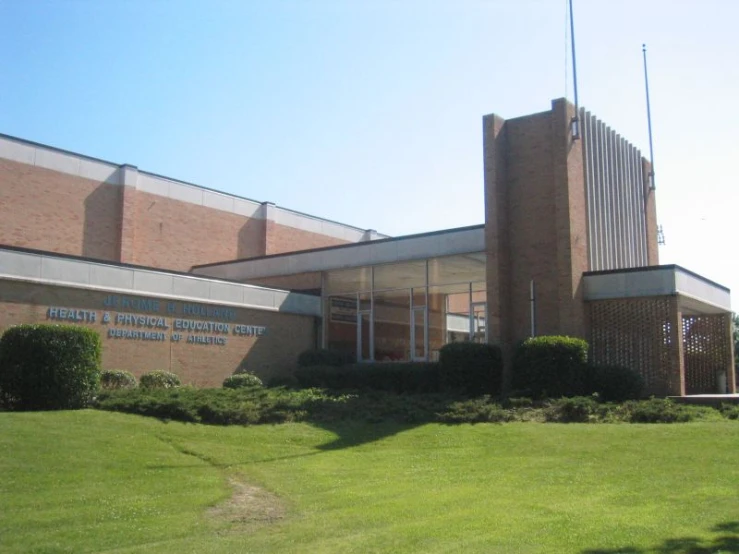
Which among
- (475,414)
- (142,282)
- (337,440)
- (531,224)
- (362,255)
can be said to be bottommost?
(337,440)

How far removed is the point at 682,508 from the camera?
916cm

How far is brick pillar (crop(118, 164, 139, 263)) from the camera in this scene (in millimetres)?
32156

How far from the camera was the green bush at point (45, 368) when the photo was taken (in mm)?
15555

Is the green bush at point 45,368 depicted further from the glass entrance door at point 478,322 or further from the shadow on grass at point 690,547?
the glass entrance door at point 478,322

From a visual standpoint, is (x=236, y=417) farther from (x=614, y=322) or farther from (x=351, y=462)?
(x=614, y=322)

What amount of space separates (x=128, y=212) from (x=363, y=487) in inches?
956

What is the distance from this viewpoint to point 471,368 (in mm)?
21531

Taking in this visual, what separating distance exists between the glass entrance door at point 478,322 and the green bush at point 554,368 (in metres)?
→ 5.57

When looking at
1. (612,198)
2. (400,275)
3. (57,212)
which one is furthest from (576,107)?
(57,212)

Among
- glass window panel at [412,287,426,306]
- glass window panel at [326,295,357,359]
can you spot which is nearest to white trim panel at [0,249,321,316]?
glass window panel at [326,295,357,359]

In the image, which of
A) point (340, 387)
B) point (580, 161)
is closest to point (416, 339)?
point (340, 387)

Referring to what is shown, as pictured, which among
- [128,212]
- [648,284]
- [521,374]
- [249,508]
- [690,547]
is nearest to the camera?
[690,547]

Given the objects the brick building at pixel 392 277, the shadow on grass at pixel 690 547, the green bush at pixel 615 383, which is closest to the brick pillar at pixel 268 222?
the brick building at pixel 392 277

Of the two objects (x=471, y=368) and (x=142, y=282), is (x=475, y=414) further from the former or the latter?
(x=142, y=282)
